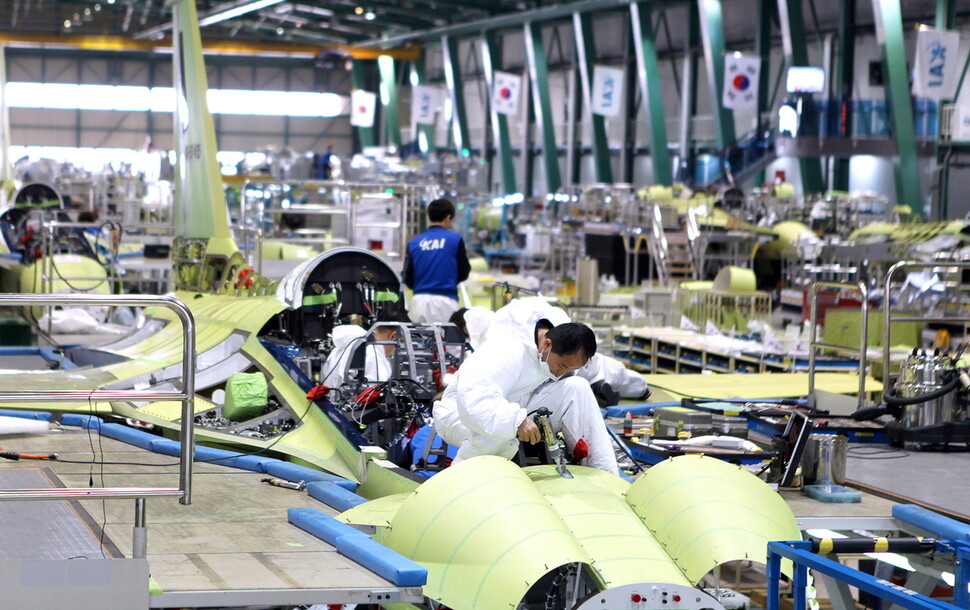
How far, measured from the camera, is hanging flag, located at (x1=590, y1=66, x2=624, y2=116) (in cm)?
2662

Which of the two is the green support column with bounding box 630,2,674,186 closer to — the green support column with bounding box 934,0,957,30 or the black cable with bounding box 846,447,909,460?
the green support column with bounding box 934,0,957,30

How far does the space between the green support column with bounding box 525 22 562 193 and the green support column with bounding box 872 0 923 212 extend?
12869mm

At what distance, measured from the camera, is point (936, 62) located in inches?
732

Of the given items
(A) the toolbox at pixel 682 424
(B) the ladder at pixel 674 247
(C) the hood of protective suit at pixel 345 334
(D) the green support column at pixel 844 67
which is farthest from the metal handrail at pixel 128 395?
(D) the green support column at pixel 844 67

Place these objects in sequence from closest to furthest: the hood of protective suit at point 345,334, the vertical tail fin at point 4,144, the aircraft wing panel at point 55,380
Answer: the hood of protective suit at point 345,334
the aircraft wing panel at point 55,380
the vertical tail fin at point 4,144

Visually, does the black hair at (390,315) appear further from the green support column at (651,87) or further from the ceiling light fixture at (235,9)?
the ceiling light fixture at (235,9)

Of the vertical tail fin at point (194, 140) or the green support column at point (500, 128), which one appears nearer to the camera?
the vertical tail fin at point (194, 140)

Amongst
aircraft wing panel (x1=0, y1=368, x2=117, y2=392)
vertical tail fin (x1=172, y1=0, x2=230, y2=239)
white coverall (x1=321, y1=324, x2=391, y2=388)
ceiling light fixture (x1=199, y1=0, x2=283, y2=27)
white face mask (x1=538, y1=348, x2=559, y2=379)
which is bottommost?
aircraft wing panel (x1=0, y1=368, x2=117, y2=392)

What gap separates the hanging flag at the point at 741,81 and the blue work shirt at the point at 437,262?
Result: 51.6 ft

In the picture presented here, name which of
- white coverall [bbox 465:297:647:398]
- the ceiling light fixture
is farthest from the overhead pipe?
white coverall [bbox 465:297:647:398]

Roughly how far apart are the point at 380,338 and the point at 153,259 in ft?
32.8

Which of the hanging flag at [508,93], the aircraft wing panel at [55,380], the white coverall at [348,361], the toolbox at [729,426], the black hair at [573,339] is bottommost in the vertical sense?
the toolbox at [729,426]

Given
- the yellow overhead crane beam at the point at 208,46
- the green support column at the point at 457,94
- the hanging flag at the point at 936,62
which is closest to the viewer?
the hanging flag at the point at 936,62

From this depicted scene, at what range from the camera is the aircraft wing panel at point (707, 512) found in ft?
14.0
